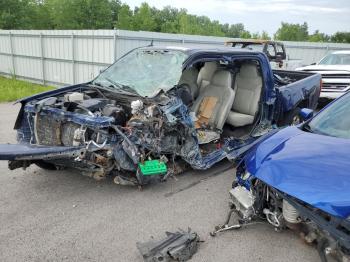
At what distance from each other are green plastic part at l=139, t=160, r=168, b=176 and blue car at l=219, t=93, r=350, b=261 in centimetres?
95

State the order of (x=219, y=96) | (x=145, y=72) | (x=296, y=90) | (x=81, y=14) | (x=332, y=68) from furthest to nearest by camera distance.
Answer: (x=81, y=14), (x=332, y=68), (x=296, y=90), (x=219, y=96), (x=145, y=72)

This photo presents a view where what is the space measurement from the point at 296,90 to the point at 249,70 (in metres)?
1.07

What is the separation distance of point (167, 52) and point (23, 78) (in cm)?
1314

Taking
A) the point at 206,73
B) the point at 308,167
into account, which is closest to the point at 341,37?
the point at 206,73

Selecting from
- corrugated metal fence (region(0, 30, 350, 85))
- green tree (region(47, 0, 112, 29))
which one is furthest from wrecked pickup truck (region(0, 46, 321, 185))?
green tree (region(47, 0, 112, 29))

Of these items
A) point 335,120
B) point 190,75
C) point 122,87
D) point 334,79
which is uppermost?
point 335,120

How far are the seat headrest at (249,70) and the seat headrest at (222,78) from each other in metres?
0.41

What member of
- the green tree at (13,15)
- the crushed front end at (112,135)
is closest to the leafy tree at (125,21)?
the green tree at (13,15)

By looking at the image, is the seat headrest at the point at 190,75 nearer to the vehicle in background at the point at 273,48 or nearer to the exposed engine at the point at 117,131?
the exposed engine at the point at 117,131

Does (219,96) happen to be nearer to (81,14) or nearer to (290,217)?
(290,217)

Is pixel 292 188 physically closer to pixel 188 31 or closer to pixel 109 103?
pixel 109 103

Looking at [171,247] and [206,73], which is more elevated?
[206,73]

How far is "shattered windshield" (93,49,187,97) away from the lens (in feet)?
15.1

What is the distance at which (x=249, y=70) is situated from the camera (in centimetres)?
573
